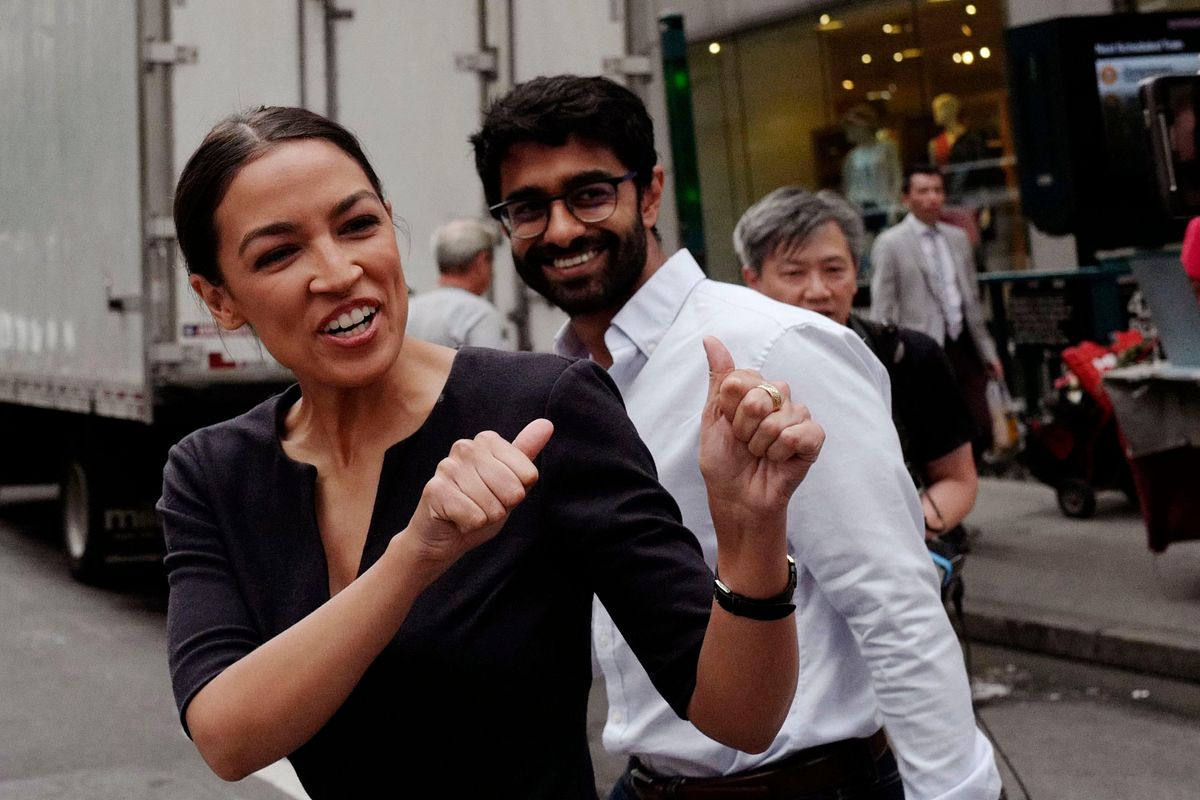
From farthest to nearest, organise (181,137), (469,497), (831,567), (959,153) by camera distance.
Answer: (959,153), (181,137), (831,567), (469,497)

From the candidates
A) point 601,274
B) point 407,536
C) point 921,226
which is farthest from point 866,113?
point 407,536

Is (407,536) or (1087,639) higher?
(407,536)

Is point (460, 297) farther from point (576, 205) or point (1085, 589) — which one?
point (576, 205)

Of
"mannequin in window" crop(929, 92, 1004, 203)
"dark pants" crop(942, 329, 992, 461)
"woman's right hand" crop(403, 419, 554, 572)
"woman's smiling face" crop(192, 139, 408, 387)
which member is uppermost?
"mannequin in window" crop(929, 92, 1004, 203)

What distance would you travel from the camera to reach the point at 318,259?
6.29 ft

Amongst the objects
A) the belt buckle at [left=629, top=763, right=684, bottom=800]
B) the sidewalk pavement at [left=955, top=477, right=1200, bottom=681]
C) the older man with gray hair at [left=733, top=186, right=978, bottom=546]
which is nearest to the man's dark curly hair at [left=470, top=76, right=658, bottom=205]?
the belt buckle at [left=629, top=763, right=684, bottom=800]

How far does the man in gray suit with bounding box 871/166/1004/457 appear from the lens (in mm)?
9625

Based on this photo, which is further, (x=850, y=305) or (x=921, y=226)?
(x=921, y=226)

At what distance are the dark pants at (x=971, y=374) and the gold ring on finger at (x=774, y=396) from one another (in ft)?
26.5

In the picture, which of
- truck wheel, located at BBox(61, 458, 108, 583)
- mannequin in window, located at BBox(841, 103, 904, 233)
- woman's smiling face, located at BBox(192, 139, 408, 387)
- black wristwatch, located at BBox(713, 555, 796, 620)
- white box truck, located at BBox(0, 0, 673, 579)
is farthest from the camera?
mannequin in window, located at BBox(841, 103, 904, 233)

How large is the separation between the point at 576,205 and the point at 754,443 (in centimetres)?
122

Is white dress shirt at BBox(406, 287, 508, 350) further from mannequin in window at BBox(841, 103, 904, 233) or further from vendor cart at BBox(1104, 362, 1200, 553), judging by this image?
mannequin in window at BBox(841, 103, 904, 233)

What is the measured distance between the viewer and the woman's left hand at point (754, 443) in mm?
1680

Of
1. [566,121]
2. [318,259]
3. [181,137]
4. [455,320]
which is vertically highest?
[181,137]
